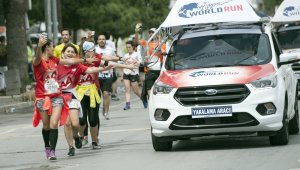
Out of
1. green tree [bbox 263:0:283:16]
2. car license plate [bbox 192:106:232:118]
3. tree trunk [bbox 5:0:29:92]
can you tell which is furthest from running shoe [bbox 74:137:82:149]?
green tree [bbox 263:0:283:16]

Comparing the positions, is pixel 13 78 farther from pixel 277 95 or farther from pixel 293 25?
pixel 277 95

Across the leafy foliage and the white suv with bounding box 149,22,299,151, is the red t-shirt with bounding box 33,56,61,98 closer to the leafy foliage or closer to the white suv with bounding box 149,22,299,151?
the white suv with bounding box 149,22,299,151

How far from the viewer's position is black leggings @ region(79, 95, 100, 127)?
15727 millimetres

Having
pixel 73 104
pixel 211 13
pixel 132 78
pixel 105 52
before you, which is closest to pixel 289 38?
pixel 132 78

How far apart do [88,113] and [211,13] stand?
8.31 ft

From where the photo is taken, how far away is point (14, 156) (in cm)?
1536

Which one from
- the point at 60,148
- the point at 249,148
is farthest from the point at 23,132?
the point at 249,148

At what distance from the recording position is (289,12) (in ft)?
89.0

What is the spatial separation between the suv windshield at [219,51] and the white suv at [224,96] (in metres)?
0.01

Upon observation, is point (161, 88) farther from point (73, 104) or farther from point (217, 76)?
point (73, 104)

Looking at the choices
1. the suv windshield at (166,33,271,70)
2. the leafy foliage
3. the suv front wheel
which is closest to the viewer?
the suv front wheel

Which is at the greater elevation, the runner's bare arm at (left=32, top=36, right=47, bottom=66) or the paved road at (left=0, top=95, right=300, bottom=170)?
the runner's bare arm at (left=32, top=36, right=47, bottom=66)

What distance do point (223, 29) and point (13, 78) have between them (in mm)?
18018

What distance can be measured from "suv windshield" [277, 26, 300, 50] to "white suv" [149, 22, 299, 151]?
11291 mm
